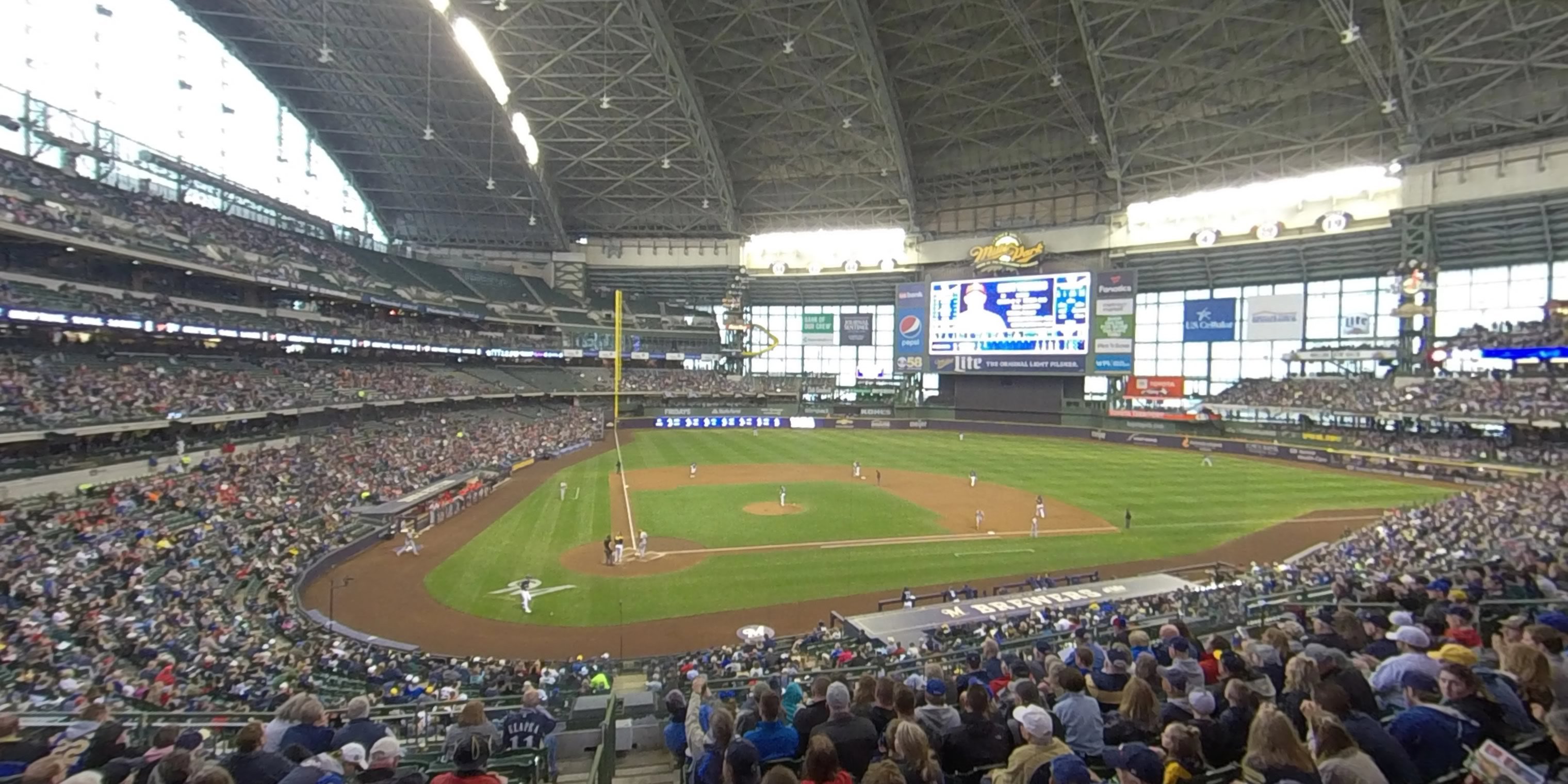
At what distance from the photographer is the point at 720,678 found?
13.0m

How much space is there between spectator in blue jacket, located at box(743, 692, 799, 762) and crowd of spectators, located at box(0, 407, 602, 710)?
10400 mm

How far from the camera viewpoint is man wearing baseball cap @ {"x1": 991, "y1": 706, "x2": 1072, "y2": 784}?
433cm

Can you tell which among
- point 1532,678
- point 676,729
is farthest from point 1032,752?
point 676,729

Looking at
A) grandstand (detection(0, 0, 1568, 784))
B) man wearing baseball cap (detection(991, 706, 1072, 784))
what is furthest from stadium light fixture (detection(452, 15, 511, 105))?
man wearing baseball cap (detection(991, 706, 1072, 784))

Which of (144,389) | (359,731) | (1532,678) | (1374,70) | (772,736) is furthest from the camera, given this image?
(1374,70)

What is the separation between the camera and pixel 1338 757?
3.85 metres

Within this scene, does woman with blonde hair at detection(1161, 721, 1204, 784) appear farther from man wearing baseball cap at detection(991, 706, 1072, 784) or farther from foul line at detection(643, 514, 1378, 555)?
foul line at detection(643, 514, 1378, 555)

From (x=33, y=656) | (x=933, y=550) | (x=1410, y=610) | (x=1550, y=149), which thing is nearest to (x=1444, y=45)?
(x=1550, y=149)

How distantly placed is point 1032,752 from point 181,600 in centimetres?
2135

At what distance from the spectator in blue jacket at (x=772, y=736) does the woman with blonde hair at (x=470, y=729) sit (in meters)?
2.25

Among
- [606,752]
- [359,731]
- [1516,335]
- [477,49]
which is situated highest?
[477,49]

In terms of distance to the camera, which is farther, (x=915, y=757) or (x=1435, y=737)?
(x=915, y=757)

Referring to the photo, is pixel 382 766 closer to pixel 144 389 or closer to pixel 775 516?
pixel 775 516

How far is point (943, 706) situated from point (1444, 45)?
5368 centimetres
